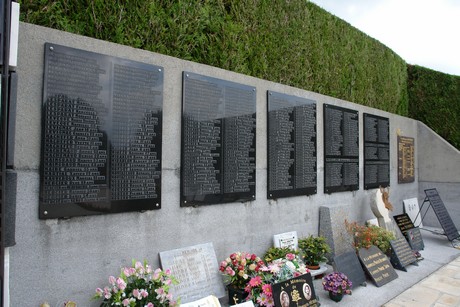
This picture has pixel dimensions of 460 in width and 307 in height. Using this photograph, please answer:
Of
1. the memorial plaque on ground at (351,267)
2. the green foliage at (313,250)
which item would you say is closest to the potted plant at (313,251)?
the green foliage at (313,250)

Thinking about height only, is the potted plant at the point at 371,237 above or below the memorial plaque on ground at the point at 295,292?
above

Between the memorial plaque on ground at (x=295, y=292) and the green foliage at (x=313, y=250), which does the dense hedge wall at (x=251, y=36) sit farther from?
the memorial plaque on ground at (x=295, y=292)

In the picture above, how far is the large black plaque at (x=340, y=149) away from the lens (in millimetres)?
5379

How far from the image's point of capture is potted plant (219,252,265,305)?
329cm

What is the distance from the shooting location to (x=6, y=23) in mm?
1518

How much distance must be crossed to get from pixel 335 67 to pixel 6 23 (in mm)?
5660

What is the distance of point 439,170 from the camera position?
317 inches

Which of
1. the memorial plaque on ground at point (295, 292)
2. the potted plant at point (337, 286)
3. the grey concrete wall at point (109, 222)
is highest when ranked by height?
the grey concrete wall at point (109, 222)

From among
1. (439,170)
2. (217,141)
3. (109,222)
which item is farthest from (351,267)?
(439,170)

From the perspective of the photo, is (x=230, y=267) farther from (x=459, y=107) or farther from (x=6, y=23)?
(x=459, y=107)

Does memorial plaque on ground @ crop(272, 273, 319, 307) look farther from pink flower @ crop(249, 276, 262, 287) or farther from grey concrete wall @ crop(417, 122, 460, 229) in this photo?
grey concrete wall @ crop(417, 122, 460, 229)

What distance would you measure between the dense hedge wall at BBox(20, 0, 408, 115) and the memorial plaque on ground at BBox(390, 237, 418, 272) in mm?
2745

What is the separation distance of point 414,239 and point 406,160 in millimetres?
2654

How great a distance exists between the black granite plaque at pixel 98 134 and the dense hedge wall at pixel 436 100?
27.6ft
